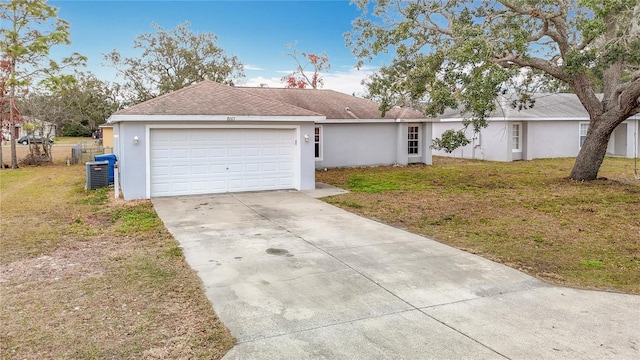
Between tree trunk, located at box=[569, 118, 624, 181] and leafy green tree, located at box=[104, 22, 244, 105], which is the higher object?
leafy green tree, located at box=[104, 22, 244, 105]

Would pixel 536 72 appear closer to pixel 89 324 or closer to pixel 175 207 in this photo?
pixel 175 207

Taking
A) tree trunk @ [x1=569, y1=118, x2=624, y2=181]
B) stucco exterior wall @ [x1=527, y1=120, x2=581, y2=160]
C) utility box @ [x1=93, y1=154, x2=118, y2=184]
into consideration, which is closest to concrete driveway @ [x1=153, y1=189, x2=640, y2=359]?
utility box @ [x1=93, y1=154, x2=118, y2=184]

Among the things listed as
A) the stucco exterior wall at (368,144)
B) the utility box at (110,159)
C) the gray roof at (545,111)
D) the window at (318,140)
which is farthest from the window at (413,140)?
the utility box at (110,159)

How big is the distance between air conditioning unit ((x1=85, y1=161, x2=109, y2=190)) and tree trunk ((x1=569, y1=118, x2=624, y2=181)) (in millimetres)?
16226

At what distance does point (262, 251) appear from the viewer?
291 inches

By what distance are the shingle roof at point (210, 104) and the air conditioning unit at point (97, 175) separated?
3233 mm

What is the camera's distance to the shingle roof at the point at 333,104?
68.4 feet

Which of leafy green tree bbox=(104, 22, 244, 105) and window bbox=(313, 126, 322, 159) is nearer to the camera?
window bbox=(313, 126, 322, 159)

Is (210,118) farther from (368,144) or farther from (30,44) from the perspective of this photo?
(30,44)

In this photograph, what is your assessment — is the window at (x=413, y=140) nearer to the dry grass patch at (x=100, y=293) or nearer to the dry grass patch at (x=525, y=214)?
the dry grass patch at (x=525, y=214)

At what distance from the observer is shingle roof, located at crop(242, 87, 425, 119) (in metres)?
20.9

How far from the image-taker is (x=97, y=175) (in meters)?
14.5

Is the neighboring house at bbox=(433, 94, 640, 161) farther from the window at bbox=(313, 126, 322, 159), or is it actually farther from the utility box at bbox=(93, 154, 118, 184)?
the utility box at bbox=(93, 154, 118, 184)

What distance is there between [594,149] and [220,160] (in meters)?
12.6
